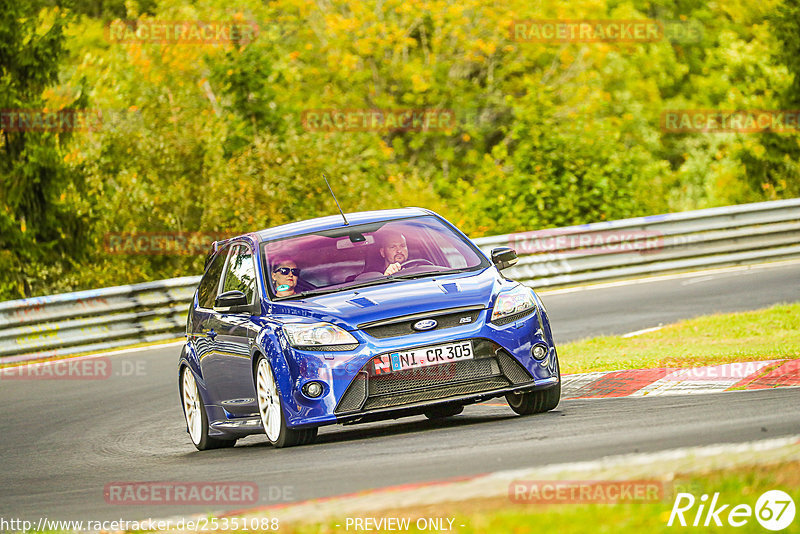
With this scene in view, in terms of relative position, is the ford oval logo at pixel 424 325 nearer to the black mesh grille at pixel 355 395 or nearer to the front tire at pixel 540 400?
the black mesh grille at pixel 355 395

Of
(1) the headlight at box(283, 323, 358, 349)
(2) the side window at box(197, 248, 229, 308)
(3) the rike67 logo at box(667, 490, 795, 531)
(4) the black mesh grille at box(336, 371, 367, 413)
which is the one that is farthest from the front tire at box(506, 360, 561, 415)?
(3) the rike67 logo at box(667, 490, 795, 531)

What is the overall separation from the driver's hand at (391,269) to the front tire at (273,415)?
3.81ft

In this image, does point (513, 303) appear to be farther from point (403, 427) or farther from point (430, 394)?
point (403, 427)

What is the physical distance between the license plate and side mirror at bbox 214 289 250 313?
1444mm

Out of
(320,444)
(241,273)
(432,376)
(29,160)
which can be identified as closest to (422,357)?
(432,376)

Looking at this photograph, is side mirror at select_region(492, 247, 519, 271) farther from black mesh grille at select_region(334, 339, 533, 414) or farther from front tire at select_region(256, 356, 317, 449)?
front tire at select_region(256, 356, 317, 449)

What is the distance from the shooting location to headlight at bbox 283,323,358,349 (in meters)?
8.63

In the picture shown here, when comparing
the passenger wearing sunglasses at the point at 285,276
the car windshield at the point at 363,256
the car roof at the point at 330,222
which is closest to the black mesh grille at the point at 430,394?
the car windshield at the point at 363,256

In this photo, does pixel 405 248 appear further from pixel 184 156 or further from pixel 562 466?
pixel 184 156

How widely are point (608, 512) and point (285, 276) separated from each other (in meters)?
5.04

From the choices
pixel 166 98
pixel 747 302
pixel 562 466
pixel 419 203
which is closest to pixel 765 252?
pixel 747 302

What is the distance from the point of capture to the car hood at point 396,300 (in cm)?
872

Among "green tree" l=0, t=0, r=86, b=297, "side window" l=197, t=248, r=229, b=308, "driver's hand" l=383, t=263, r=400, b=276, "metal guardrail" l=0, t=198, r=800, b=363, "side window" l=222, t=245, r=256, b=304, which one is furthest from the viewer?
"green tree" l=0, t=0, r=86, b=297

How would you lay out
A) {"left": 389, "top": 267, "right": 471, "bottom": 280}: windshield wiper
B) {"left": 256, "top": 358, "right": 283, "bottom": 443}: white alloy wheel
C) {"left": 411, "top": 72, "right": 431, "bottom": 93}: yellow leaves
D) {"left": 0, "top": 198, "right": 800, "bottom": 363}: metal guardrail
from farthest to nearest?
{"left": 411, "top": 72, "right": 431, "bottom": 93}: yellow leaves < {"left": 0, "top": 198, "right": 800, "bottom": 363}: metal guardrail < {"left": 389, "top": 267, "right": 471, "bottom": 280}: windshield wiper < {"left": 256, "top": 358, "right": 283, "bottom": 443}: white alloy wheel
